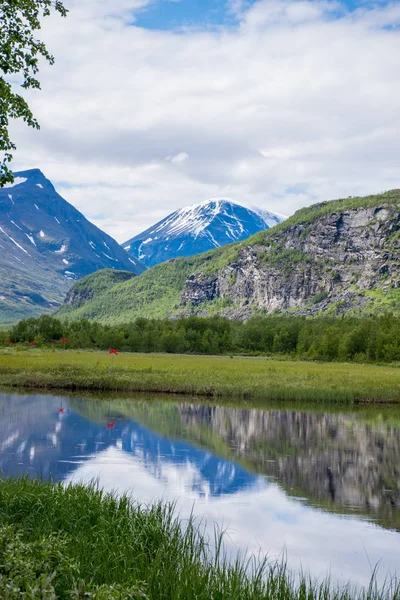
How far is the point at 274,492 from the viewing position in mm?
21422

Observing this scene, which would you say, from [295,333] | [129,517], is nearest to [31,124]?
[129,517]

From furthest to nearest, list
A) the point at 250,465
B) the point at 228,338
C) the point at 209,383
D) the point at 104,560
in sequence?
the point at 228,338
the point at 209,383
the point at 250,465
the point at 104,560

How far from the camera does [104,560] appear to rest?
994 cm

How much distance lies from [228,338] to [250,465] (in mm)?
104493

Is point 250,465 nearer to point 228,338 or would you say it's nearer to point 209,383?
point 209,383

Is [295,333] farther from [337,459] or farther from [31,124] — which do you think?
[31,124]

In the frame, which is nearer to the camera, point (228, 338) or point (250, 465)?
point (250, 465)

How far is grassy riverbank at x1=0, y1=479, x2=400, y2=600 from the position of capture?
720 centimetres

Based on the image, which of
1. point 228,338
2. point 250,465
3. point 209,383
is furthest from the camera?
point 228,338

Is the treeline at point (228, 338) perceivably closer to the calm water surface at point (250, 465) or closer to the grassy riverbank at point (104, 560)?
the calm water surface at point (250, 465)

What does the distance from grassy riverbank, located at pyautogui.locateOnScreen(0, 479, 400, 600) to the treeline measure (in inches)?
3399

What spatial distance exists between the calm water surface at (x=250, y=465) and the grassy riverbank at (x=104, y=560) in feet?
7.96

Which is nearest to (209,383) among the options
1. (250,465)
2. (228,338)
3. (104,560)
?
(250,465)

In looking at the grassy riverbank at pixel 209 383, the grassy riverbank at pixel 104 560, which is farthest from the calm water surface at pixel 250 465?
the grassy riverbank at pixel 209 383
